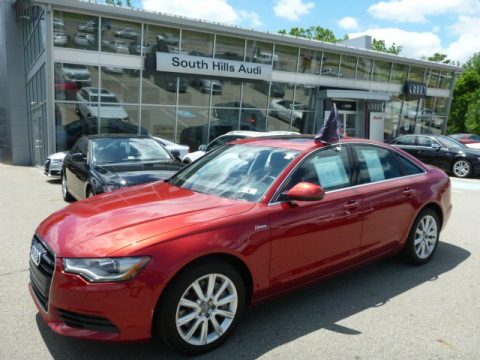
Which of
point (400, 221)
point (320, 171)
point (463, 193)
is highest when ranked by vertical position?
point (320, 171)

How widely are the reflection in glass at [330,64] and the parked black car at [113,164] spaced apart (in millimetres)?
15676

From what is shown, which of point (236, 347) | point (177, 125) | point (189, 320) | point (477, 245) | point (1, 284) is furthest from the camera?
point (177, 125)

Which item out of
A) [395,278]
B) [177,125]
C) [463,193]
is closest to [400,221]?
[395,278]

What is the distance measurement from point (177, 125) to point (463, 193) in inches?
445

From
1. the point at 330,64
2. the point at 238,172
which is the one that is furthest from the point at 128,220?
the point at 330,64

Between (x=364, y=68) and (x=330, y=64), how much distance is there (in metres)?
2.74

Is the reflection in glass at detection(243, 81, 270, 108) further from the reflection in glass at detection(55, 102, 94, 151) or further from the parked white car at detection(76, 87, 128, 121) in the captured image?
the reflection in glass at detection(55, 102, 94, 151)

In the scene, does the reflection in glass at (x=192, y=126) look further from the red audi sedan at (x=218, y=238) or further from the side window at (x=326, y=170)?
the side window at (x=326, y=170)

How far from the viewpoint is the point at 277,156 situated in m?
3.94

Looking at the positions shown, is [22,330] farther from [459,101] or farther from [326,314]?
[459,101]

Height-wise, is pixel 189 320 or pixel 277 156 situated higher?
pixel 277 156

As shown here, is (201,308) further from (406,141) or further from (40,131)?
(40,131)

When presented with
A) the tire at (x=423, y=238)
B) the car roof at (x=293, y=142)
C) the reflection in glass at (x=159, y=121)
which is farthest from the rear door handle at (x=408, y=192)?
the reflection in glass at (x=159, y=121)

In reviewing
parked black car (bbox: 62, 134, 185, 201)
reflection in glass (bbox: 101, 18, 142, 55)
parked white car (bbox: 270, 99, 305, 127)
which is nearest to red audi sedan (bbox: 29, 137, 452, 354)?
parked black car (bbox: 62, 134, 185, 201)
